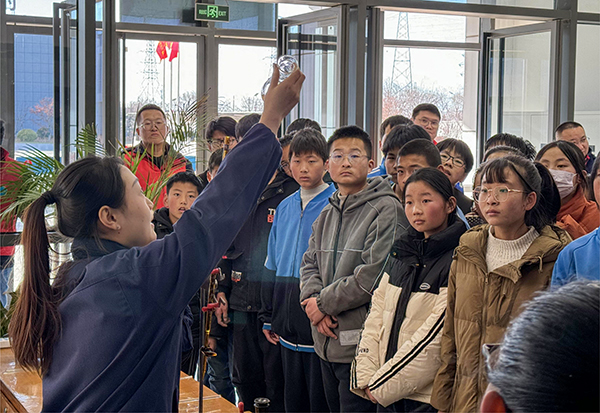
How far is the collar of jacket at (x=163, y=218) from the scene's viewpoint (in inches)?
136

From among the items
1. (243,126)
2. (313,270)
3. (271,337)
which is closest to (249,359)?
(271,337)

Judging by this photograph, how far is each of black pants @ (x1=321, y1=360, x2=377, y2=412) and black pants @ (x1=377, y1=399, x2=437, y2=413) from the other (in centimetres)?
28

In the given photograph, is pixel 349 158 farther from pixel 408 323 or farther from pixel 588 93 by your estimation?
pixel 588 93

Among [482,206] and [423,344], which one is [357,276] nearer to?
[423,344]

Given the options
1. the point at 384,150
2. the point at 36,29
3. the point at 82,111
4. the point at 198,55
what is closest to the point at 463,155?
the point at 384,150

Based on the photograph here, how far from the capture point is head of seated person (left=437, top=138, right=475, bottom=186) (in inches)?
138

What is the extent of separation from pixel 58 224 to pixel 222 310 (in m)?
2.28

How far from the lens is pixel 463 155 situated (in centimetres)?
355

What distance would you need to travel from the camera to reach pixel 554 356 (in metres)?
0.57

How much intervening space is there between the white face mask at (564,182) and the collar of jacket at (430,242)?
1.90ft

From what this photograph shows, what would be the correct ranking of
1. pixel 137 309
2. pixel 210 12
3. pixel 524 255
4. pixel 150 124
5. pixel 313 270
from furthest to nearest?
pixel 210 12, pixel 150 124, pixel 313 270, pixel 524 255, pixel 137 309

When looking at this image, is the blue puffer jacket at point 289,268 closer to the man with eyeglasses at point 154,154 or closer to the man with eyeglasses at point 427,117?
the man with eyeglasses at point 154,154

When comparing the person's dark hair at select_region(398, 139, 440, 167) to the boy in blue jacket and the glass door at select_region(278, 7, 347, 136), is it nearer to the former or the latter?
the boy in blue jacket

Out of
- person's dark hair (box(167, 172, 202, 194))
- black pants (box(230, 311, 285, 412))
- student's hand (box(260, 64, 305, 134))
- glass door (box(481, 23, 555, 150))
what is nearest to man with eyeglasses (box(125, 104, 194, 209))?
person's dark hair (box(167, 172, 202, 194))
